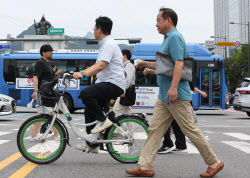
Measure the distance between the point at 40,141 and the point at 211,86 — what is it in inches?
627

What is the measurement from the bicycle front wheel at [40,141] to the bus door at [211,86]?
15670 mm

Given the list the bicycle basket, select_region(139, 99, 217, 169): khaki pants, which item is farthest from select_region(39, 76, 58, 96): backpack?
select_region(139, 99, 217, 169): khaki pants

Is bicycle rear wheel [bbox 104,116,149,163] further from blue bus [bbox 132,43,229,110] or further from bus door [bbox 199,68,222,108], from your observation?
bus door [bbox 199,68,222,108]

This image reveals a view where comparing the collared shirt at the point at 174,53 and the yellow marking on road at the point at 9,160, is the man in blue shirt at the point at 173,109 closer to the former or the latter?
the collared shirt at the point at 174,53

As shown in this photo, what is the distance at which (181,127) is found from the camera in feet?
16.7

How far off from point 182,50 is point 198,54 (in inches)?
650

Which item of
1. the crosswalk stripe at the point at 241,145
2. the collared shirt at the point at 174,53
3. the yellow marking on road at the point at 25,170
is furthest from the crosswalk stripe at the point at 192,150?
the yellow marking on road at the point at 25,170

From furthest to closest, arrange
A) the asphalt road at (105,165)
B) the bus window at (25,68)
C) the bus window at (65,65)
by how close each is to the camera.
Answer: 1. the bus window at (25,68)
2. the bus window at (65,65)
3. the asphalt road at (105,165)

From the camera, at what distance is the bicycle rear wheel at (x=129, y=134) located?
19.0 ft

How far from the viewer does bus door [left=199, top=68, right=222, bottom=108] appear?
20.8 metres

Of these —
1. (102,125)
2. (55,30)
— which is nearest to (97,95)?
(102,125)

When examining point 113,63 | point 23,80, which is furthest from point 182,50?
point 23,80

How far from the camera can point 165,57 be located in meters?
5.04

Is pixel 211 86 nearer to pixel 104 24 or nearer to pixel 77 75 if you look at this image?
pixel 104 24
